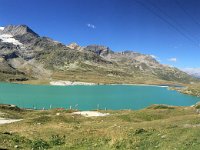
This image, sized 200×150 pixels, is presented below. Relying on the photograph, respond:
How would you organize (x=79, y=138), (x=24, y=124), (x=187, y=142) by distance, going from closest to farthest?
(x=187, y=142) → (x=79, y=138) → (x=24, y=124)

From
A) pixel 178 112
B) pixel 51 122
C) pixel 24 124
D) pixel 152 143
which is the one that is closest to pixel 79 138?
pixel 152 143

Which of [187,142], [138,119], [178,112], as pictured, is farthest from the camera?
[178,112]

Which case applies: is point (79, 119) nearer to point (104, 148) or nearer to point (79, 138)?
point (79, 138)

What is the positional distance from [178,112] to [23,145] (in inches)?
1726

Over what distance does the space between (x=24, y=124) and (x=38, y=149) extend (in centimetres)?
1993

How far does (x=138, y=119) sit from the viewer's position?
62.0 metres

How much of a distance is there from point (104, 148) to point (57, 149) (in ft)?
15.3

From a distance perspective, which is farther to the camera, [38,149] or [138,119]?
[138,119]

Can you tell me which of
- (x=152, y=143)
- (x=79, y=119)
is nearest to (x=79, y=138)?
(x=152, y=143)

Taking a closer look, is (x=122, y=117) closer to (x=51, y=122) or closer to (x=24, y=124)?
(x=51, y=122)

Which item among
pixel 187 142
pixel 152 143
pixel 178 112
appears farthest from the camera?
pixel 178 112

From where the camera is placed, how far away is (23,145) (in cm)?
3206

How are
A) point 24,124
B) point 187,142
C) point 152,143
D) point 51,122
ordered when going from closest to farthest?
point 187,142 < point 152,143 < point 24,124 < point 51,122

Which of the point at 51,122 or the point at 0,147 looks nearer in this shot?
the point at 0,147
